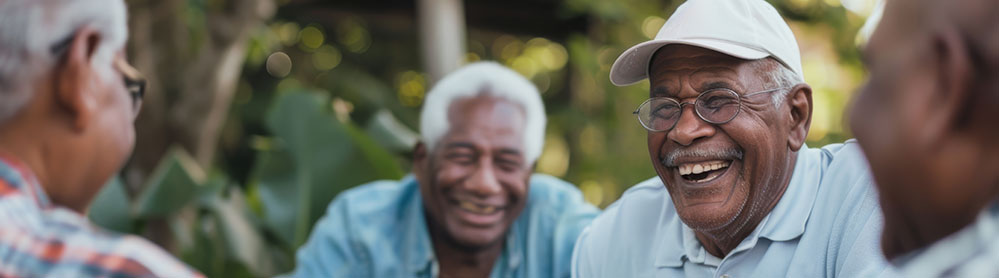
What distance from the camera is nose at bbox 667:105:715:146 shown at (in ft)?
6.56

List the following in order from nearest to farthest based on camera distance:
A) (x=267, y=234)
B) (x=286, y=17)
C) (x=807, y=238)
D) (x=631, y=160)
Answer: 1. (x=807, y=238)
2. (x=267, y=234)
3. (x=631, y=160)
4. (x=286, y=17)

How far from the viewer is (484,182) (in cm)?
282

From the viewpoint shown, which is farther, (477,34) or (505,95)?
(477,34)

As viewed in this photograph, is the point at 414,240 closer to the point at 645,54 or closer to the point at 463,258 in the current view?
the point at 463,258

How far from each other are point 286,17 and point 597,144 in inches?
159

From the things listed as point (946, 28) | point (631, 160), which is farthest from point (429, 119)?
point (631, 160)

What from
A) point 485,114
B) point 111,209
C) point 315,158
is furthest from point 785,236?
point 111,209

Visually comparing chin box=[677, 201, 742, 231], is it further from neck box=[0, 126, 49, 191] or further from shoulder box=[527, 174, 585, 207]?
neck box=[0, 126, 49, 191]

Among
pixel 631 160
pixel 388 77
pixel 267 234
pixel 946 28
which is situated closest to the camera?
pixel 946 28

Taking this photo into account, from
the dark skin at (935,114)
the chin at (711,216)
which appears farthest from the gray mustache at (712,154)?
the dark skin at (935,114)

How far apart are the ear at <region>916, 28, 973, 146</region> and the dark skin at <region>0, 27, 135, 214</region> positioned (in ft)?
3.64

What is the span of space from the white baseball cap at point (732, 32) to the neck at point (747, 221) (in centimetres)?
24

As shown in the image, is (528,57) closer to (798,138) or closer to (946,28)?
(798,138)

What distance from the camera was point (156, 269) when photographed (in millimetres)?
1168
